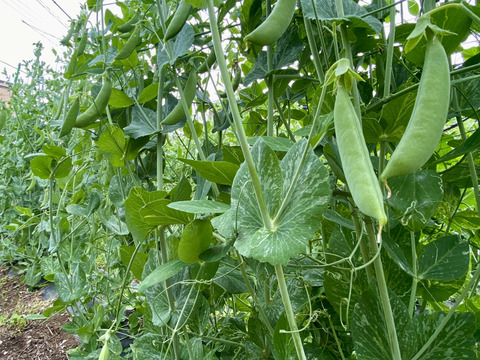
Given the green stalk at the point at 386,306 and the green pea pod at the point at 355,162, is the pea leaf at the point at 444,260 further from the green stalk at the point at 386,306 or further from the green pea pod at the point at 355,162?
the green pea pod at the point at 355,162

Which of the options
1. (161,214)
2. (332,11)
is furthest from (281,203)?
(332,11)

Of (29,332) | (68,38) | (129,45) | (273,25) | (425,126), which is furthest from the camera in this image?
(29,332)

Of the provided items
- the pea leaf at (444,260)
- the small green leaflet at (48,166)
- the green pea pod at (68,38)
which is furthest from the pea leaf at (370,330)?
the green pea pod at (68,38)

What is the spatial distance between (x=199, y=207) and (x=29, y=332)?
196cm

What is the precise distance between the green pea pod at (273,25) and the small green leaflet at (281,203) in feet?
0.36

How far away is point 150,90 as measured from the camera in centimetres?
67

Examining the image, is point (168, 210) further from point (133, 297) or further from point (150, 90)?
point (133, 297)

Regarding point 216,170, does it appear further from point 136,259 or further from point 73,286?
point 73,286

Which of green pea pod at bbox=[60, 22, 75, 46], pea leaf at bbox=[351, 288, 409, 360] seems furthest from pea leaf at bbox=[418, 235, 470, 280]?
green pea pod at bbox=[60, 22, 75, 46]

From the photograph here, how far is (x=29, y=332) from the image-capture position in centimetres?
184

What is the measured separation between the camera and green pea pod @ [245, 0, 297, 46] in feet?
1.15

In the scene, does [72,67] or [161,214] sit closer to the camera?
[161,214]

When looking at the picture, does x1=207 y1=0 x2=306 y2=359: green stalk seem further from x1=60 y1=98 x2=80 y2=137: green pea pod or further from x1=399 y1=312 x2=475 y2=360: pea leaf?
x1=60 y1=98 x2=80 y2=137: green pea pod

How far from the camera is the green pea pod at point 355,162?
0.24 m
